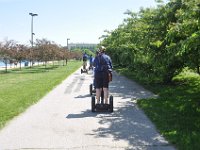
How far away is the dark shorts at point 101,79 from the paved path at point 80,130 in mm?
787

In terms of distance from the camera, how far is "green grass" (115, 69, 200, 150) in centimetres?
748

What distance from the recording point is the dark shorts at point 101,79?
11.4m

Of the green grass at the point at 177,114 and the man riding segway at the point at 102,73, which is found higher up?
the man riding segway at the point at 102,73

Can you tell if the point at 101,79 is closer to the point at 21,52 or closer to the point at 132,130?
the point at 132,130

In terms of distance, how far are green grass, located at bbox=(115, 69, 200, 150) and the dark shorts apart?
4.25 feet

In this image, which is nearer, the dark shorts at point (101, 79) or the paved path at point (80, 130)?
the paved path at point (80, 130)

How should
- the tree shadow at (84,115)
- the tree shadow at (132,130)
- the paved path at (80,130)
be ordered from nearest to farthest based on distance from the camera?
the paved path at (80,130), the tree shadow at (132,130), the tree shadow at (84,115)

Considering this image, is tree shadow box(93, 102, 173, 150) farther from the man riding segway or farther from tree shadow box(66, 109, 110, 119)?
the man riding segway

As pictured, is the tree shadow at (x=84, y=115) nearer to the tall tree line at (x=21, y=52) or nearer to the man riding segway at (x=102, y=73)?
the man riding segway at (x=102, y=73)

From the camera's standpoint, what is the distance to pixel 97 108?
11.1 m

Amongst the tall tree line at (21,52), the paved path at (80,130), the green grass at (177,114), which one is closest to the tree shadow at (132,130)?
the paved path at (80,130)

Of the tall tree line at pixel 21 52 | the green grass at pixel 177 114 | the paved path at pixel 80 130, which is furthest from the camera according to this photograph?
the tall tree line at pixel 21 52

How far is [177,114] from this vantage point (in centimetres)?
1034

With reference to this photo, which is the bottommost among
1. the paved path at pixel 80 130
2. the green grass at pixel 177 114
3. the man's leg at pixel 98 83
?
the paved path at pixel 80 130
